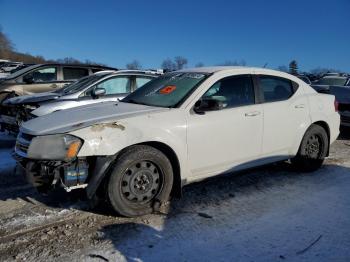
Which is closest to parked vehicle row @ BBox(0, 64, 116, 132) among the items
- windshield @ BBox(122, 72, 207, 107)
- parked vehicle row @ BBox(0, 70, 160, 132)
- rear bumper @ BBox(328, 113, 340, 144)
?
parked vehicle row @ BBox(0, 70, 160, 132)

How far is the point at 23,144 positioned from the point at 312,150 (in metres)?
4.06

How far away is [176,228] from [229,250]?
2.13 feet

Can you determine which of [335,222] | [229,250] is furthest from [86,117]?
[335,222]

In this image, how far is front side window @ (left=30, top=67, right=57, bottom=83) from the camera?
1119 centimetres

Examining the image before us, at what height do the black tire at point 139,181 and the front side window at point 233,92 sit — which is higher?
the front side window at point 233,92

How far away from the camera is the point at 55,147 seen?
3.74 meters

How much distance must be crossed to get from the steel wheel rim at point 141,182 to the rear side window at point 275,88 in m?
1.93

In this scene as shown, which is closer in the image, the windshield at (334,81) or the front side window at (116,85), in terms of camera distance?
the front side window at (116,85)

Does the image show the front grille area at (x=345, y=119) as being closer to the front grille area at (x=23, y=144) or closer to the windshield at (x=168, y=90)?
the windshield at (x=168, y=90)

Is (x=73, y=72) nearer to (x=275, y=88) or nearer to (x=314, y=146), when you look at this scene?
(x=275, y=88)

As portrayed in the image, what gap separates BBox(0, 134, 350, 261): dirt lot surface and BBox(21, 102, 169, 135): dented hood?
943 millimetres

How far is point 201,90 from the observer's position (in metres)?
4.54

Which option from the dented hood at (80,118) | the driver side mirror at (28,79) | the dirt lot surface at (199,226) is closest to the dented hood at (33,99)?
the dirt lot surface at (199,226)

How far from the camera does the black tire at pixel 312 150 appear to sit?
5.63 metres
